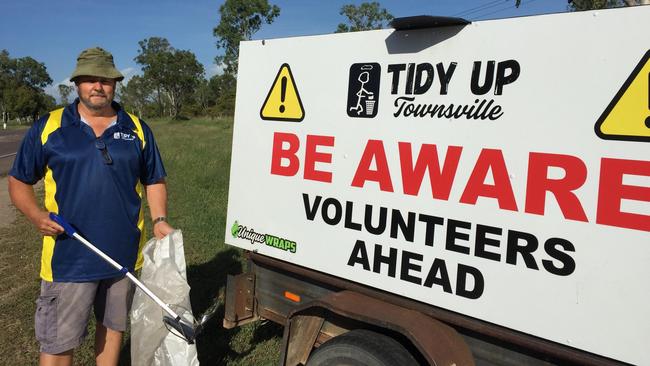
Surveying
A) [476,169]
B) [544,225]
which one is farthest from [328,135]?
[544,225]

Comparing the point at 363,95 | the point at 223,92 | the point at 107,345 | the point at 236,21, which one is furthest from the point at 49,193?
the point at 223,92

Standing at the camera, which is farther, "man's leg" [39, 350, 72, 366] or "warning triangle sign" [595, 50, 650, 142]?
"man's leg" [39, 350, 72, 366]

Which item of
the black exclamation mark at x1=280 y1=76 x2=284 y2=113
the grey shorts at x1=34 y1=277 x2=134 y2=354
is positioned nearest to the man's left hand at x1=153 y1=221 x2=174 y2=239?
the grey shorts at x1=34 y1=277 x2=134 y2=354

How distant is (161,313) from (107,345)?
1.90 feet

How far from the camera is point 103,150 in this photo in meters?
2.81

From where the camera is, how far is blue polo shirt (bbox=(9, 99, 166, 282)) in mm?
2705

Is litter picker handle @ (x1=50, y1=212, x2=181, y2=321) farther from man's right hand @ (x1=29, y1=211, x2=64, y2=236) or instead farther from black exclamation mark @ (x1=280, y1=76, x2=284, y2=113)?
black exclamation mark @ (x1=280, y1=76, x2=284, y2=113)

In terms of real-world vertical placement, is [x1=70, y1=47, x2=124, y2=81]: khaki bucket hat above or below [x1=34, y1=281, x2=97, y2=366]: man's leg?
above

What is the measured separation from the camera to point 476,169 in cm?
218

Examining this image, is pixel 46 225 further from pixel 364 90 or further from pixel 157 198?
pixel 364 90

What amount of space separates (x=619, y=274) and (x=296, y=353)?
1.80 metres

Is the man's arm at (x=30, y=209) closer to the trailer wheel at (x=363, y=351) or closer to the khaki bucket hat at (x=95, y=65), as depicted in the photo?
the khaki bucket hat at (x=95, y=65)

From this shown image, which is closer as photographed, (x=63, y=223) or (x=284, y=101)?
(x=63, y=223)

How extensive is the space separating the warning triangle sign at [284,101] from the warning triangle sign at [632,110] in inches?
64.5
